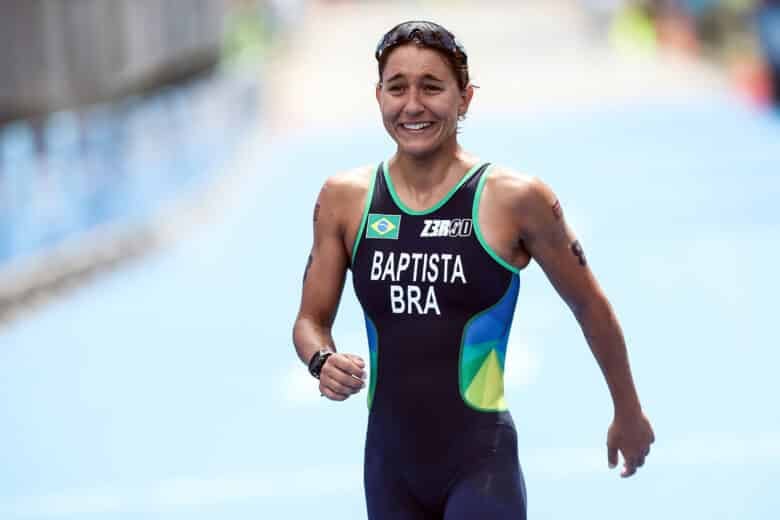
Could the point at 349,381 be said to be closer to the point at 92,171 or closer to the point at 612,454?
the point at 612,454

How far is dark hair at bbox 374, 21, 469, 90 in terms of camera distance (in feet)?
14.7

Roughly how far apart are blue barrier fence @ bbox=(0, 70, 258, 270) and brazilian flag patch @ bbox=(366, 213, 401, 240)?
979 centimetres

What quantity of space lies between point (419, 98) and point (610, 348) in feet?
3.15

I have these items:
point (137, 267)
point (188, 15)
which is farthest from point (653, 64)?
point (137, 267)

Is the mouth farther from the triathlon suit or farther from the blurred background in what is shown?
the blurred background

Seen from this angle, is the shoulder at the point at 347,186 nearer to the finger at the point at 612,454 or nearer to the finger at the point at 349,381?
the finger at the point at 349,381

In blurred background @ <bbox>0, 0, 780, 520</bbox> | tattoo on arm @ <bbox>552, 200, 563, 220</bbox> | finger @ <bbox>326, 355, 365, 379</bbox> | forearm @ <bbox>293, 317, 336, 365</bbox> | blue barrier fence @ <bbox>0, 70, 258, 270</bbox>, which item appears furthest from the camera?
blue barrier fence @ <bbox>0, 70, 258, 270</bbox>

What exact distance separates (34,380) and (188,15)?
641 inches

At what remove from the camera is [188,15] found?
91.1 ft

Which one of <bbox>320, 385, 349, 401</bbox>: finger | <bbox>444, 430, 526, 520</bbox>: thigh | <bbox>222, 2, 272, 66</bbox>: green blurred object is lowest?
<bbox>444, 430, 526, 520</bbox>: thigh

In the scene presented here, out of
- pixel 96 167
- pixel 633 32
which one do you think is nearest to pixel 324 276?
pixel 96 167

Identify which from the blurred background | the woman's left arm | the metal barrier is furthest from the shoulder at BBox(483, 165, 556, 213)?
the metal barrier

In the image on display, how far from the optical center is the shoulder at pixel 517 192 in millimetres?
4539

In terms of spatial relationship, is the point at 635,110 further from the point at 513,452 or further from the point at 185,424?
the point at 513,452
